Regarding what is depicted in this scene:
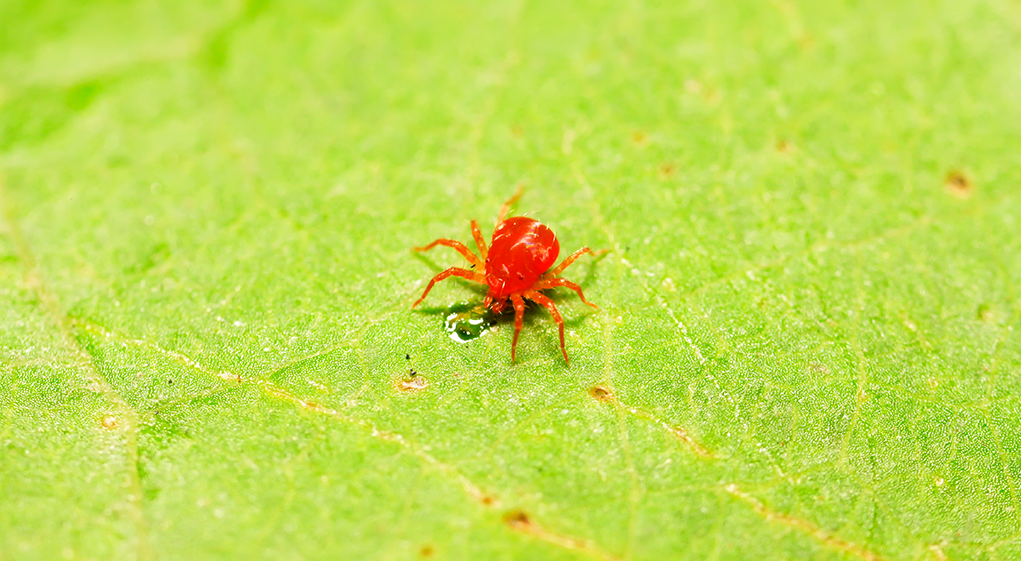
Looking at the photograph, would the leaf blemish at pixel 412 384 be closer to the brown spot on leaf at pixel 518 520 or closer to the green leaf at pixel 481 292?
the green leaf at pixel 481 292

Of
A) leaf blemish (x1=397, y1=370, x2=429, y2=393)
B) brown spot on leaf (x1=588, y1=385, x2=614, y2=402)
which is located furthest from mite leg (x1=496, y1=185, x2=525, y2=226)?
brown spot on leaf (x1=588, y1=385, x2=614, y2=402)

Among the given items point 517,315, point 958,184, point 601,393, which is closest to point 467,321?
point 517,315

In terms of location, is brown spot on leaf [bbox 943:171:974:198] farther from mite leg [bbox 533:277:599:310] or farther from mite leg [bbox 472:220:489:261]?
mite leg [bbox 472:220:489:261]

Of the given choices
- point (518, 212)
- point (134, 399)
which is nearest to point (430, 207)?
point (518, 212)

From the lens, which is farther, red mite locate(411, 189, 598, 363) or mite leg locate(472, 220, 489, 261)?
mite leg locate(472, 220, 489, 261)

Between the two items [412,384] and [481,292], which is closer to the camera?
[412,384]

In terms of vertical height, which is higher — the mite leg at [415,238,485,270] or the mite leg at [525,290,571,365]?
the mite leg at [415,238,485,270]

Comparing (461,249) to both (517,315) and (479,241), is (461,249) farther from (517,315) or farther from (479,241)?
(517,315)
